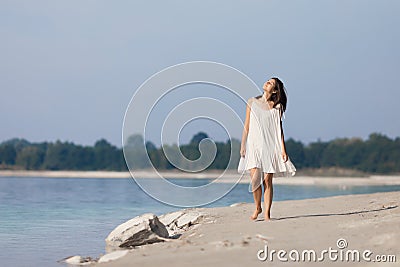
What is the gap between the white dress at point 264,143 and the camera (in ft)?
29.5

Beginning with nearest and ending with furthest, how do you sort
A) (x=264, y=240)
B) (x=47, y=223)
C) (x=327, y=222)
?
(x=264, y=240)
(x=327, y=222)
(x=47, y=223)

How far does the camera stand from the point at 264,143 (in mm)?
9000

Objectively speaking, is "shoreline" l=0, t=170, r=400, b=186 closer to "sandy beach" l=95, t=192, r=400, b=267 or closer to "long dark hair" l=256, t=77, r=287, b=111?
"sandy beach" l=95, t=192, r=400, b=267

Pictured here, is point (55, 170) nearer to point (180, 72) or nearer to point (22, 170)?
point (22, 170)

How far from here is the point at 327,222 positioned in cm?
874

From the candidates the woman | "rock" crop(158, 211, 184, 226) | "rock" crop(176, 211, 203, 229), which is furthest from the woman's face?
"rock" crop(158, 211, 184, 226)

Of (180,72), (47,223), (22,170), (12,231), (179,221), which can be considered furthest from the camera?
(22,170)

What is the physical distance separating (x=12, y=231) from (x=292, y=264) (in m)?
7.55

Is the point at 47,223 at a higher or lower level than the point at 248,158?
lower

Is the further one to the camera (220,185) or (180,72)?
(220,185)

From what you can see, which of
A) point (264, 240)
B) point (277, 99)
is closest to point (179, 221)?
point (277, 99)
